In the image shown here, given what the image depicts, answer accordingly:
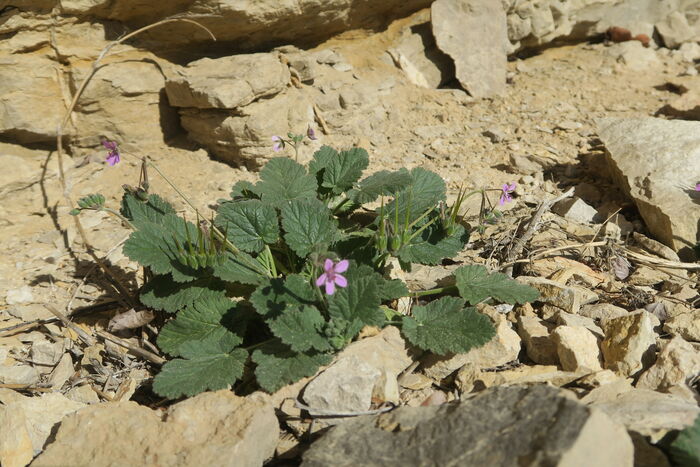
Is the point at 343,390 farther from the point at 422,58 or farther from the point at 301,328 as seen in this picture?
the point at 422,58

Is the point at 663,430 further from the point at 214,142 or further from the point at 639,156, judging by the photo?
the point at 214,142

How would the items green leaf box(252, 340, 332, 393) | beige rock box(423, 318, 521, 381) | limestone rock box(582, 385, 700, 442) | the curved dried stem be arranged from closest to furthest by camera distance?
1. limestone rock box(582, 385, 700, 442)
2. green leaf box(252, 340, 332, 393)
3. beige rock box(423, 318, 521, 381)
4. the curved dried stem

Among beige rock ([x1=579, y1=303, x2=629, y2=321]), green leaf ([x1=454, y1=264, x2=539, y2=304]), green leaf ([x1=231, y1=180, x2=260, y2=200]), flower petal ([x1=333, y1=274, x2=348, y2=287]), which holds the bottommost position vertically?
beige rock ([x1=579, y1=303, x2=629, y2=321])

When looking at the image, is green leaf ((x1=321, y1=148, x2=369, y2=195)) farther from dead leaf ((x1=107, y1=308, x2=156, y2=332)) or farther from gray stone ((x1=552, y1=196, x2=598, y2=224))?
gray stone ((x1=552, y1=196, x2=598, y2=224))

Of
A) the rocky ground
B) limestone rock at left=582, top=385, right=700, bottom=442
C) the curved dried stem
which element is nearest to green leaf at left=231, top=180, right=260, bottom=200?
the rocky ground

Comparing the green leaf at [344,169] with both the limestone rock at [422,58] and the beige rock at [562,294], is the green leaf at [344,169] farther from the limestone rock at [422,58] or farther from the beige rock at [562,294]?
the limestone rock at [422,58]

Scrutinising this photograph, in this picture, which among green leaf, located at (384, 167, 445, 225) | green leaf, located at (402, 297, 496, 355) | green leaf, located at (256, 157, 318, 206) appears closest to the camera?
green leaf, located at (402, 297, 496, 355)

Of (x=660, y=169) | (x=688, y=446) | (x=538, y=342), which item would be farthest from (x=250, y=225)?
Result: (x=660, y=169)
